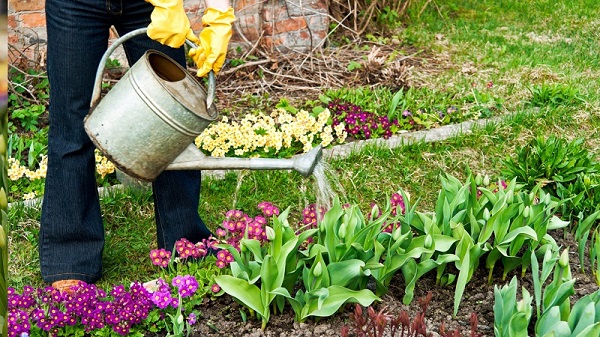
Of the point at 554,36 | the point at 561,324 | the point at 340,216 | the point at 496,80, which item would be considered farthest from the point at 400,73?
the point at 561,324

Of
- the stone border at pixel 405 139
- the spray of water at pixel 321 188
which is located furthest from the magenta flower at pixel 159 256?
the stone border at pixel 405 139

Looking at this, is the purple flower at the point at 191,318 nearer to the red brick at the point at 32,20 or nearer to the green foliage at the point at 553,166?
the green foliage at the point at 553,166

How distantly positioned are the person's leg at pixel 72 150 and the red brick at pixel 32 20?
6.99 ft

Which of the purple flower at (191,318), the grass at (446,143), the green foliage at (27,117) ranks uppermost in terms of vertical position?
the purple flower at (191,318)

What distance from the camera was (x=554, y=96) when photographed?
440cm

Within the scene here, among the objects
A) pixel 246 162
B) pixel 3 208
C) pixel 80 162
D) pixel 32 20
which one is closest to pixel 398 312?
pixel 246 162

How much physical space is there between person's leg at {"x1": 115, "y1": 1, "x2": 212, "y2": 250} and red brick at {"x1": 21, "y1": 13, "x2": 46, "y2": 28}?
217 centimetres

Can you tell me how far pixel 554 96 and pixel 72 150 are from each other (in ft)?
9.57

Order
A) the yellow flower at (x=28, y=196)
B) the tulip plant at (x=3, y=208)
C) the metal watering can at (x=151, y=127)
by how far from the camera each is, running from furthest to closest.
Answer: the yellow flower at (x=28, y=196)
the metal watering can at (x=151, y=127)
the tulip plant at (x=3, y=208)

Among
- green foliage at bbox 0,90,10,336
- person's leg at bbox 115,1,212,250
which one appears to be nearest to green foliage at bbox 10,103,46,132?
person's leg at bbox 115,1,212,250

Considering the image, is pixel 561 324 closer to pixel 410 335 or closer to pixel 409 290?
pixel 410 335

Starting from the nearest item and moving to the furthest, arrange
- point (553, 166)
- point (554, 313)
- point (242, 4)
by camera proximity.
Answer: point (554, 313) → point (553, 166) → point (242, 4)

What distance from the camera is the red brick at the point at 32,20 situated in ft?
14.6

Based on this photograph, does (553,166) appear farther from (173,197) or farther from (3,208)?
(3,208)
